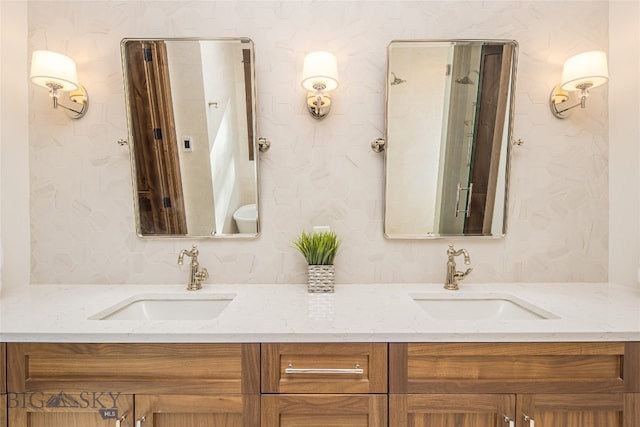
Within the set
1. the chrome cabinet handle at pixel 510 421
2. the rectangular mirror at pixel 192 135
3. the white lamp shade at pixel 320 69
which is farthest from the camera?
the rectangular mirror at pixel 192 135

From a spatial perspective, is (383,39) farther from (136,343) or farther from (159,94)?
(136,343)

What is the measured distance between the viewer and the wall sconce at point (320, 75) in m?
1.27

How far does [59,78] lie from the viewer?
1301mm

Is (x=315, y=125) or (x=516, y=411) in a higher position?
(x=315, y=125)

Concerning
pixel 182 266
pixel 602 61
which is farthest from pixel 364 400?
pixel 602 61

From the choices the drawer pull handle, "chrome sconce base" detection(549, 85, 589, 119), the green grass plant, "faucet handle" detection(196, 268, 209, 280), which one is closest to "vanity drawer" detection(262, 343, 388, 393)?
the drawer pull handle

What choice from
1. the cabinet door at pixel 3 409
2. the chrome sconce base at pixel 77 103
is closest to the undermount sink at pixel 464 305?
the cabinet door at pixel 3 409

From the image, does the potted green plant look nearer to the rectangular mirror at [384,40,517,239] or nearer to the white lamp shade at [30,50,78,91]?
the rectangular mirror at [384,40,517,239]

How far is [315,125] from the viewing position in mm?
1433

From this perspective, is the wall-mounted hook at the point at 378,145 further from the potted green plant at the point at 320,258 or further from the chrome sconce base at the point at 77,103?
the chrome sconce base at the point at 77,103

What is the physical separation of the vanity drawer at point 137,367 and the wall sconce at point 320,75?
1.00m

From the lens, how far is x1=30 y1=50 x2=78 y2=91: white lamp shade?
1.28 metres

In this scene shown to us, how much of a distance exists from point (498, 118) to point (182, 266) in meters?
1.58

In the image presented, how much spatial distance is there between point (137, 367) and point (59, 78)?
121cm
